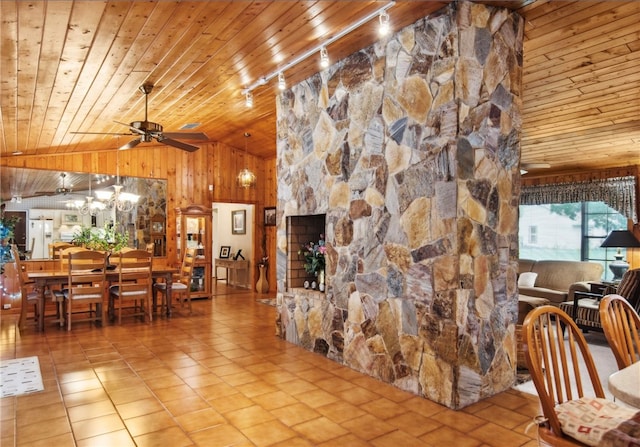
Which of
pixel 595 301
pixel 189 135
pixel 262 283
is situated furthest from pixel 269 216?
pixel 595 301

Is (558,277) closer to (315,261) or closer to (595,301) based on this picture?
(595,301)

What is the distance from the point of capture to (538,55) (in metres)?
3.74

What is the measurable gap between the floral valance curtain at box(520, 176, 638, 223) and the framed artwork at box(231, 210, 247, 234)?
5869 mm

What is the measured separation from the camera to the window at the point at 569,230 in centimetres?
704

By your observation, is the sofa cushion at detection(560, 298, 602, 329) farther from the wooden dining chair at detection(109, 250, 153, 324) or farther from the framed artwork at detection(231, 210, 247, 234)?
the framed artwork at detection(231, 210, 247, 234)

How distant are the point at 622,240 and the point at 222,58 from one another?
5.72m

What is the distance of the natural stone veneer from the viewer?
10.0 ft

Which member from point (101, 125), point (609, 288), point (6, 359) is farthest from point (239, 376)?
point (609, 288)

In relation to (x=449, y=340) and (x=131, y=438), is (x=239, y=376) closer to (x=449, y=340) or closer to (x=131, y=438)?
(x=131, y=438)

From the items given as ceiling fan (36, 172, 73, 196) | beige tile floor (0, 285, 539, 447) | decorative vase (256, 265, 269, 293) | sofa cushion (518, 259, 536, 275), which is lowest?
beige tile floor (0, 285, 539, 447)

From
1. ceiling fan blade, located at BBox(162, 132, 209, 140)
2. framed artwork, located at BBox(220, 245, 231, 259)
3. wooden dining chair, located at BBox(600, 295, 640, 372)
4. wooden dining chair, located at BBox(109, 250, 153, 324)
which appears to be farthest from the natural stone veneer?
framed artwork, located at BBox(220, 245, 231, 259)

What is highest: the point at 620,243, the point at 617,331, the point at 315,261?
the point at 620,243

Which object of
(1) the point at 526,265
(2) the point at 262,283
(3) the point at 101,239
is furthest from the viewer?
(2) the point at 262,283

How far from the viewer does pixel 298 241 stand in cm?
504
